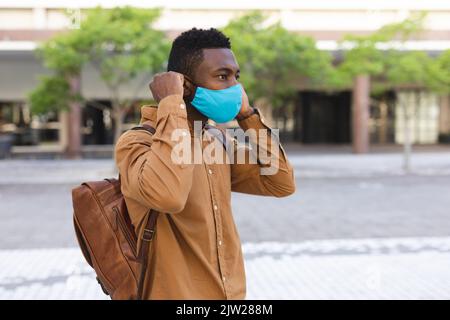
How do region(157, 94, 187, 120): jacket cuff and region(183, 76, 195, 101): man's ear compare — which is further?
region(183, 76, 195, 101): man's ear

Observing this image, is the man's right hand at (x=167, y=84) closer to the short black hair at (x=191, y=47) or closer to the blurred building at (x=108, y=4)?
the short black hair at (x=191, y=47)

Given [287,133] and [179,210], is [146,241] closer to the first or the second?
[179,210]

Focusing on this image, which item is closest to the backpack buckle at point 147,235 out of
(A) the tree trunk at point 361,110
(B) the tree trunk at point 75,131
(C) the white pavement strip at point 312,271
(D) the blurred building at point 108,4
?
(C) the white pavement strip at point 312,271

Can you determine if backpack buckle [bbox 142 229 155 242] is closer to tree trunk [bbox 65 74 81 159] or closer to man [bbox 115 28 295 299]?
man [bbox 115 28 295 299]

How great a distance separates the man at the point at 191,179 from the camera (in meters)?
1.85

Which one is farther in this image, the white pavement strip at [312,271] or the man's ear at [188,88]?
the white pavement strip at [312,271]

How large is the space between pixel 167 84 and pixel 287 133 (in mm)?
31686

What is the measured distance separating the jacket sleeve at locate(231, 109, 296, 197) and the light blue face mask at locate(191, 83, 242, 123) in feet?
0.45

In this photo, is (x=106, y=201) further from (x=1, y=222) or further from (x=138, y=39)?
(x=138, y=39)

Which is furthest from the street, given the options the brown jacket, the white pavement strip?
the brown jacket

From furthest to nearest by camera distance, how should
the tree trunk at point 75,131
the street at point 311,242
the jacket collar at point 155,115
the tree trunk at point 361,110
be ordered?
the tree trunk at point 361,110 → the tree trunk at point 75,131 → the street at point 311,242 → the jacket collar at point 155,115

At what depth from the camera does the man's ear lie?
78.5 inches

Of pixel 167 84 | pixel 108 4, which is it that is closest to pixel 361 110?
pixel 108 4
